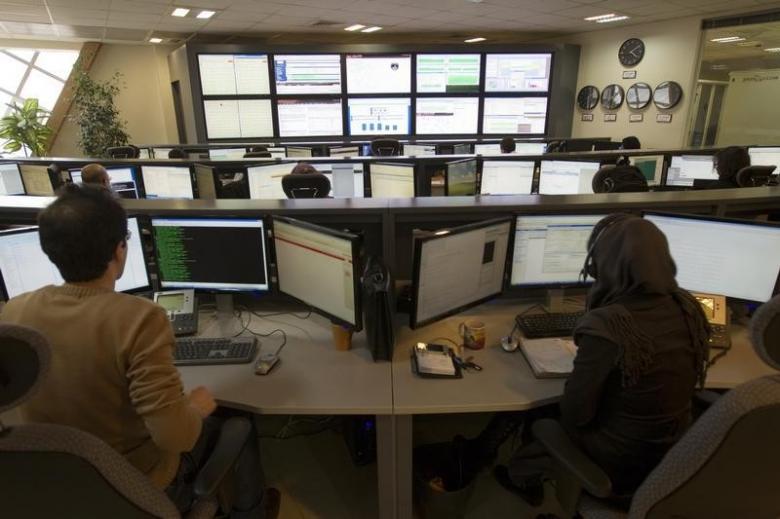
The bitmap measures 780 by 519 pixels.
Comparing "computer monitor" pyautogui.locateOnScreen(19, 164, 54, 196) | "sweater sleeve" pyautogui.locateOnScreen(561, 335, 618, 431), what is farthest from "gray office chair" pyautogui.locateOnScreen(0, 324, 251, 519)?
"computer monitor" pyautogui.locateOnScreen(19, 164, 54, 196)

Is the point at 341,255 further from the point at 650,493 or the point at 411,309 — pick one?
the point at 650,493

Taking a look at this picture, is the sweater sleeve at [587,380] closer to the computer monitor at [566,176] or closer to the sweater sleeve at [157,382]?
the sweater sleeve at [157,382]

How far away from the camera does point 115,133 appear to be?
293 inches

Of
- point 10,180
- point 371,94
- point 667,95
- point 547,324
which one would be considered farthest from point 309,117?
point 547,324

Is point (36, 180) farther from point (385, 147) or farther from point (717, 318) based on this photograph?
point (717, 318)

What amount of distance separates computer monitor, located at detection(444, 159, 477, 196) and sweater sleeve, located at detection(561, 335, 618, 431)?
2175mm

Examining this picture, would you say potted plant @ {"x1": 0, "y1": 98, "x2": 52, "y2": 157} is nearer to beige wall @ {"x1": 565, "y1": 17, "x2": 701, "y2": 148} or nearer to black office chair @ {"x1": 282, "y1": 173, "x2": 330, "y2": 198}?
black office chair @ {"x1": 282, "y1": 173, "x2": 330, "y2": 198}

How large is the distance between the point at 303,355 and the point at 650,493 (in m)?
1.01

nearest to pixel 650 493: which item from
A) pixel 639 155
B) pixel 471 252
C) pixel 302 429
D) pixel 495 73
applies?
pixel 471 252

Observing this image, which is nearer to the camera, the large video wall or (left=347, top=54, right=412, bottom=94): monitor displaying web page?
the large video wall

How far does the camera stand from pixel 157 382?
913mm

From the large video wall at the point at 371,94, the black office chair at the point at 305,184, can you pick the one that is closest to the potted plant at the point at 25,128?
the large video wall at the point at 371,94

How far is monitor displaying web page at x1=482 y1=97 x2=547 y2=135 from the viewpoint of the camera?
300 inches

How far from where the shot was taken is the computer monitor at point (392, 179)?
318 cm
